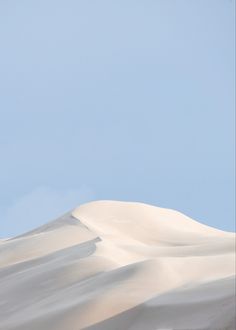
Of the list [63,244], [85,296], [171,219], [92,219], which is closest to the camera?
[85,296]

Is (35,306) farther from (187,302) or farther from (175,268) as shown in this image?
(187,302)

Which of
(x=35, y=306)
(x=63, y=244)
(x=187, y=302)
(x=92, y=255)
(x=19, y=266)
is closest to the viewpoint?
(x=187, y=302)

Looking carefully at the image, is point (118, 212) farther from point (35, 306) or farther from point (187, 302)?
point (187, 302)

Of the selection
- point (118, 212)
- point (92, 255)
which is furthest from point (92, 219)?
point (92, 255)

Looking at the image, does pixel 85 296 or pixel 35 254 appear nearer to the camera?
pixel 85 296

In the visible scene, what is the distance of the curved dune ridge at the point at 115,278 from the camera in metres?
8.20

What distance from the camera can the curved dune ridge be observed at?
26.9ft

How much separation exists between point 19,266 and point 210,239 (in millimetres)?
3375

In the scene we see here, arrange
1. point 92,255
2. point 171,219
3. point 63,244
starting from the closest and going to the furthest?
point 92,255, point 63,244, point 171,219

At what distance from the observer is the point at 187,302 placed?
27.0 feet

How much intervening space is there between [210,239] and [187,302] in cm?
604

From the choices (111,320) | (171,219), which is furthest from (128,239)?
(111,320)

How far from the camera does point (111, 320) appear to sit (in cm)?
862

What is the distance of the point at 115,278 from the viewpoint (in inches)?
398
